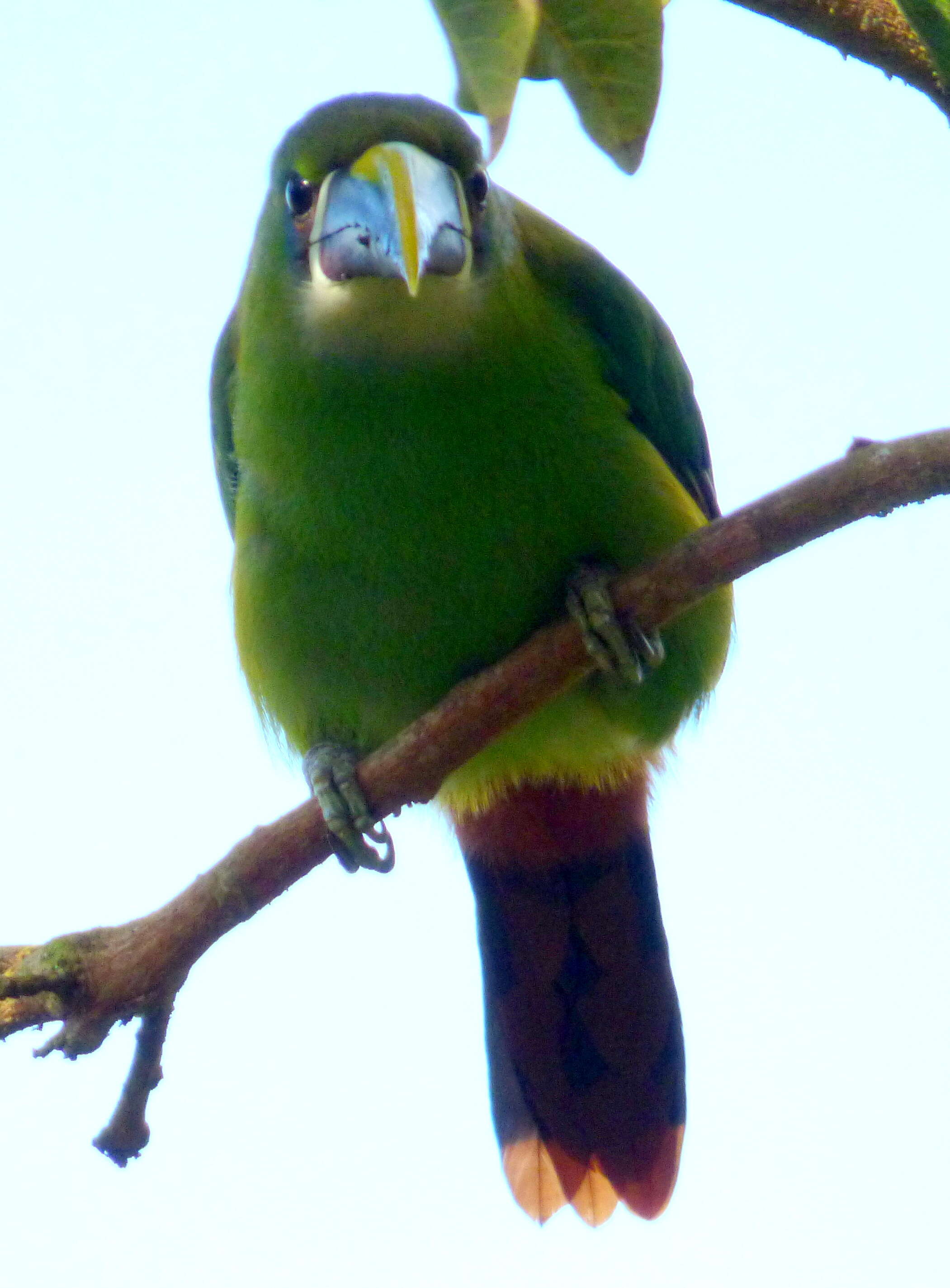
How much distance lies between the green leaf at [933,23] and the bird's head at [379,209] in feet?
2.74

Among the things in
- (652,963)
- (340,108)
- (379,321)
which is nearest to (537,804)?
(652,963)

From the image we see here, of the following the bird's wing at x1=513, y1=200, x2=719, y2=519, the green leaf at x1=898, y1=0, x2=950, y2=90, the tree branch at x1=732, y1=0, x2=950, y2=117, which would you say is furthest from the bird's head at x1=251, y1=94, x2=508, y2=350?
the green leaf at x1=898, y1=0, x2=950, y2=90

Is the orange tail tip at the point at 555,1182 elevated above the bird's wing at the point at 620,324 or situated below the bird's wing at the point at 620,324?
below

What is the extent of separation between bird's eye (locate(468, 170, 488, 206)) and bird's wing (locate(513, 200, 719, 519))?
215 millimetres

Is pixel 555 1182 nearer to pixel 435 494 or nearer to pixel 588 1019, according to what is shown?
pixel 588 1019

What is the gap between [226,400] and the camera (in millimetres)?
3209

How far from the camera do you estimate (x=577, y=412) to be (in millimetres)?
2736

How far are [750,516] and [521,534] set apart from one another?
0.55 metres

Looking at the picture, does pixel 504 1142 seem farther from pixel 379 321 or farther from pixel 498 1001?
pixel 379 321

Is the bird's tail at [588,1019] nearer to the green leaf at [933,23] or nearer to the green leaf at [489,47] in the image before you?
the green leaf at [933,23]

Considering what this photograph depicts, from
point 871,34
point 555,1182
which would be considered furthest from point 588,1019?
point 871,34

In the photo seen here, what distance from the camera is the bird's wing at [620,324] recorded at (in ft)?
9.61

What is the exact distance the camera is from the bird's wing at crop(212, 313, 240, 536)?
3197 mm

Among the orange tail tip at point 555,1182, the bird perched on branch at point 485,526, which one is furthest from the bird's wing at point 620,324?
the orange tail tip at point 555,1182
